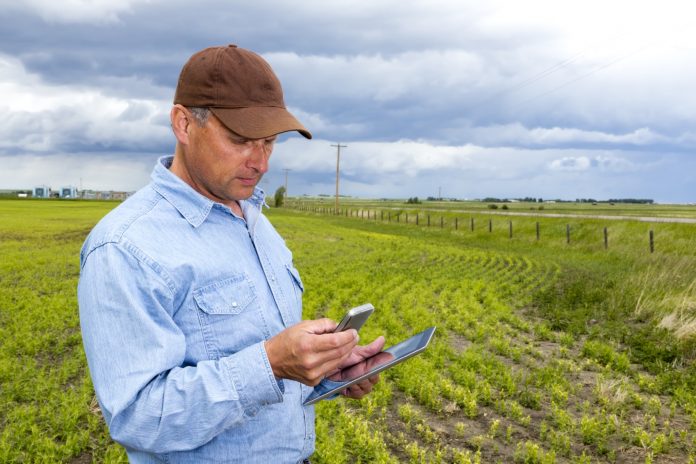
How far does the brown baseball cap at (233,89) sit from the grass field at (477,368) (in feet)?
13.4

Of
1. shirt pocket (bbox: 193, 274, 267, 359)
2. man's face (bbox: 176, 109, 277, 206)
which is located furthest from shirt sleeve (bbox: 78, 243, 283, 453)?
man's face (bbox: 176, 109, 277, 206)

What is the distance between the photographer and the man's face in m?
1.94

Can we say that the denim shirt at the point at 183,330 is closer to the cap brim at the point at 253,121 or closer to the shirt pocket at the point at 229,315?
the shirt pocket at the point at 229,315

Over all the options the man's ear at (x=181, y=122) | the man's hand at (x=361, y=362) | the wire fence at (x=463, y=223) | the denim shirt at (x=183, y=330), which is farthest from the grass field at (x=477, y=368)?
the wire fence at (x=463, y=223)

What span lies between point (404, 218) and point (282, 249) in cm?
5080

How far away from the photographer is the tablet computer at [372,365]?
2.07 m

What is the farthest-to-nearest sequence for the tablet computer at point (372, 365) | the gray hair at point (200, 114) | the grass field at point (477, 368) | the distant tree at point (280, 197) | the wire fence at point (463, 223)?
the distant tree at point (280, 197) → the wire fence at point (463, 223) → the grass field at point (477, 368) → the tablet computer at point (372, 365) → the gray hair at point (200, 114)

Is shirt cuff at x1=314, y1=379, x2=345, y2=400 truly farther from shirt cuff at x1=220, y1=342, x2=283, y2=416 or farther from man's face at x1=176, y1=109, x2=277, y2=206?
man's face at x1=176, y1=109, x2=277, y2=206

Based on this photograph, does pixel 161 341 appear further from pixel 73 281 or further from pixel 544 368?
pixel 73 281

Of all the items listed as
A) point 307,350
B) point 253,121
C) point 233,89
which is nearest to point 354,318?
point 307,350

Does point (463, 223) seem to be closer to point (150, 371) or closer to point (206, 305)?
point (206, 305)

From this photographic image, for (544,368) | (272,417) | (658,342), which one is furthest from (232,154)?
(658,342)

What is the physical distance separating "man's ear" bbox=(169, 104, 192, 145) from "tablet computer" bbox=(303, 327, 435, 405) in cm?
104

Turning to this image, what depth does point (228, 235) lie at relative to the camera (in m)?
2.02
